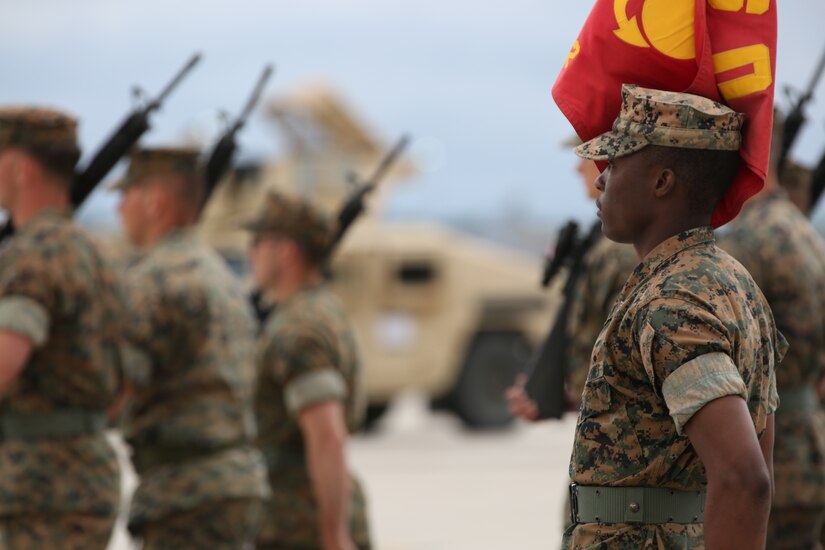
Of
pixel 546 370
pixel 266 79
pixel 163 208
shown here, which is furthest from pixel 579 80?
pixel 266 79

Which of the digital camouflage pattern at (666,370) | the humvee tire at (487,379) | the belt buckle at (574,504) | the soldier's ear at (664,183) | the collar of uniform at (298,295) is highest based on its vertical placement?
the soldier's ear at (664,183)

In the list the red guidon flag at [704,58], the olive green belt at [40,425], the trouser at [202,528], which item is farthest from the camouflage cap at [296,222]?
the red guidon flag at [704,58]

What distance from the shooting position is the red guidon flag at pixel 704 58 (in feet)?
8.66

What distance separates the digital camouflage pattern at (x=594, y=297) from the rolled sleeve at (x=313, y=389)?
2.86ft

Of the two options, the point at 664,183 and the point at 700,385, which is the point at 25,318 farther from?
the point at 700,385

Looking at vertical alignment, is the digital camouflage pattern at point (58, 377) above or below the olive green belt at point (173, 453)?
above

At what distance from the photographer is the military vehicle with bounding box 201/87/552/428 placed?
49.6 feet

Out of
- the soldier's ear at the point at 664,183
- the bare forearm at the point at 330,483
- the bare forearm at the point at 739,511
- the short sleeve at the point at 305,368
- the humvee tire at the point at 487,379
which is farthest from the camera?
the humvee tire at the point at 487,379

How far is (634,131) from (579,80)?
0.26 metres

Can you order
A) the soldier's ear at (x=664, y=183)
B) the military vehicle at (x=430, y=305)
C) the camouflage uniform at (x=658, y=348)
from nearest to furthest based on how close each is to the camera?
the camouflage uniform at (x=658, y=348), the soldier's ear at (x=664, y=183), the military vehicle at (x=430, y=305)

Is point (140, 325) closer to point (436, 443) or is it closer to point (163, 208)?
point (163, 208)

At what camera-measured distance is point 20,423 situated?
4414 mm

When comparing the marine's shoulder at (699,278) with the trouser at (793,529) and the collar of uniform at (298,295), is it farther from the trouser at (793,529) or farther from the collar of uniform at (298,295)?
the collar of uniform at (298,295)

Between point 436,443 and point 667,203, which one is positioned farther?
point 436,443
